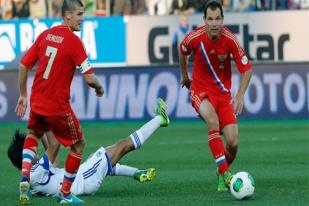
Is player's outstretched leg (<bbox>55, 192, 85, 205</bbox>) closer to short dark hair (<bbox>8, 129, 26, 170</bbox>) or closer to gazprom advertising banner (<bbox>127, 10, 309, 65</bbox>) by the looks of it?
short dark hair (<bbox>8, 129, 26, 170</bbox>)

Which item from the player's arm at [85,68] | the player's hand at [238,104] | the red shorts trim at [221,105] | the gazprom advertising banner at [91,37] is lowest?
the gazprom advertising banner at [91,37]

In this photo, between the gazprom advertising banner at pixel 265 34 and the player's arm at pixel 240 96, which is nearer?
the player's arm at pixel 240 96

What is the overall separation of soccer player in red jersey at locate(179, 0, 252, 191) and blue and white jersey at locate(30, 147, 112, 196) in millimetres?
1248

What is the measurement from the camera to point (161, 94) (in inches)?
909

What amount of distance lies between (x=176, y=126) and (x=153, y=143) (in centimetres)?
357

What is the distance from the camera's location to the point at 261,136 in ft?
64.4

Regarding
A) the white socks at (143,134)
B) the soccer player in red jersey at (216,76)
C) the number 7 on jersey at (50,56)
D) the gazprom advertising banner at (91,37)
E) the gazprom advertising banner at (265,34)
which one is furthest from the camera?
the gazprom advertising banner at (91,37)

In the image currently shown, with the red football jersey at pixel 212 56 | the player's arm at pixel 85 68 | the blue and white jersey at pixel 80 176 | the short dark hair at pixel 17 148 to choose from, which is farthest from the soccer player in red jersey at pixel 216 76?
the short dark hair at pixel 17 148

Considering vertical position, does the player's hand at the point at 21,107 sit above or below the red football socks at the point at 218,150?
above

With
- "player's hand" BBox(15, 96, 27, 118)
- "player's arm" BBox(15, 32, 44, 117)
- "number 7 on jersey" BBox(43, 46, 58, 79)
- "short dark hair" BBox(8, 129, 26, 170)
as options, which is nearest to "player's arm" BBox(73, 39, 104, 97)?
"number 7 on jersey" BBox(43, 46, 58, 79)

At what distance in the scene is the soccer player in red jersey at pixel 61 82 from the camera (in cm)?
1025

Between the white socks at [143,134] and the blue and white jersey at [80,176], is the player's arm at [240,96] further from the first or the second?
the blue and white jersey at [80,176]

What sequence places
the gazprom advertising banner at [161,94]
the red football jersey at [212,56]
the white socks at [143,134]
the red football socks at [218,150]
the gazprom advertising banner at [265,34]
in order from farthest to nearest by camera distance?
the gazprom advertising banner at [265,34] < the gazprom advertising banner at [161,94] < the red football jersey at [212,56] < the red football socks at [218,150] < the white socks at [143,134]

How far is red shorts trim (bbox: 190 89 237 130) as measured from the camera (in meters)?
11.9
